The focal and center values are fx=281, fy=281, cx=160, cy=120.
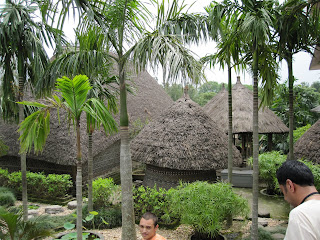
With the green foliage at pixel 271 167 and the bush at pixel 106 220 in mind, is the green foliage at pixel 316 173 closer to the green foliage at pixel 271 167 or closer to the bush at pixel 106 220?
the green foliage at pixel 271 167

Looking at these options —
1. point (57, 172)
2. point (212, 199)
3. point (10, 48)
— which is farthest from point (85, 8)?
point (57, 172)

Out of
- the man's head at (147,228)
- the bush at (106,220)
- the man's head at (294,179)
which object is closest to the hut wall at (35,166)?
the bush at (106,220)

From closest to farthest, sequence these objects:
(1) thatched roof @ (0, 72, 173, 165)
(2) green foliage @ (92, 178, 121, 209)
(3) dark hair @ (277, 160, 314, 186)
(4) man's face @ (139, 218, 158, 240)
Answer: (3) dark hair @ (277, 160, 314, 186), (4) man's face @ (139, 218, 158, 240), (2) green foliage @ (92, 178, 121, 209), (1) thatched roof @ (0, 72, 173, 165)

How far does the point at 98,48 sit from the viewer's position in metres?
4.94

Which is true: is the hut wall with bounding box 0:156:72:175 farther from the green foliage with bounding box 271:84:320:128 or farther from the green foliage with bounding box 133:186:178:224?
the green foliage with bounding box 271:84:320:128

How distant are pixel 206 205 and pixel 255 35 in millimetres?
3162

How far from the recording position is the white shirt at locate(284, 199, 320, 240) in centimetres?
142

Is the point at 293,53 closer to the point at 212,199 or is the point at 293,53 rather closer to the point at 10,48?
the point at 212,199

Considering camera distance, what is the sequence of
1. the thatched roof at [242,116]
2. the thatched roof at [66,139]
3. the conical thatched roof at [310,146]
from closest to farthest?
the conical thatched roof at [310,146] < the thatched roof at [66,139] < the thatched roof at [242,116]

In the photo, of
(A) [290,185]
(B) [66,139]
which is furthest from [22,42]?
(A) [290,185]

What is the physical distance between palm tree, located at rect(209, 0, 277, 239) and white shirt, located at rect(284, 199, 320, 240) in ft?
11.5

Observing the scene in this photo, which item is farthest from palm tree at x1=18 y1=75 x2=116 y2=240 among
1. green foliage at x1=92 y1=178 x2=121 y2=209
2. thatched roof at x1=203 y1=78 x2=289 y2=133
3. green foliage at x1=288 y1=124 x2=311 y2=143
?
green foliage at x1=288 y1=124 x2=311 y2=143

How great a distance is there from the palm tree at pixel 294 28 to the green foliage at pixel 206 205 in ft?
5.40

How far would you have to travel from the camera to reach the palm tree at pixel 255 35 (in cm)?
451
